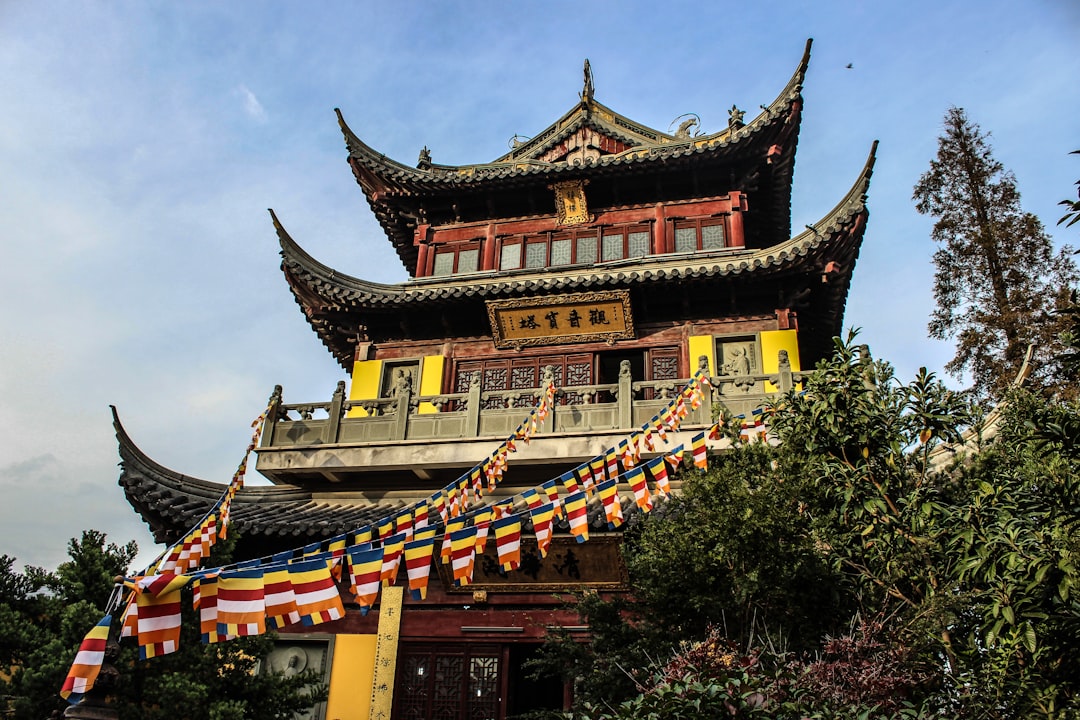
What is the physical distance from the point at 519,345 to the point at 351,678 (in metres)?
6.57

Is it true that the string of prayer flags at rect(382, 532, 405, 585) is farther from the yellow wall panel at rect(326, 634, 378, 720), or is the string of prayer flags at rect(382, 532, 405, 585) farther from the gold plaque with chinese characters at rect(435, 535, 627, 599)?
the yellow wall panel at rect(326, 634, 378, 720)

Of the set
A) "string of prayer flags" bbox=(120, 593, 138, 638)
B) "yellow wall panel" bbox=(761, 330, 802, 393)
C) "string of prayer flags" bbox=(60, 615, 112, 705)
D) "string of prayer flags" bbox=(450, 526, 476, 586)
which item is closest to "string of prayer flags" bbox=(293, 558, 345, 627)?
"string of prayer flags" bbox=(120, 593, 138, 638)

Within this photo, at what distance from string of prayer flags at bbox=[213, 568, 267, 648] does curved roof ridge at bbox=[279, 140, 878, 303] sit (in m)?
8.60

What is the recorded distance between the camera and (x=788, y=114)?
657 inches

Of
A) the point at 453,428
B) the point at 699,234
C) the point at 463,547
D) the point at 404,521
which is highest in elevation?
the point at 699,234

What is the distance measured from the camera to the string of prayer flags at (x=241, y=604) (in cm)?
736

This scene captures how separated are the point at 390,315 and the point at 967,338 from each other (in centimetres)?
1160

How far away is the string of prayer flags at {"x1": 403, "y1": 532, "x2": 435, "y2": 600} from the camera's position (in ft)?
28.1

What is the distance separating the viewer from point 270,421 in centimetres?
1425

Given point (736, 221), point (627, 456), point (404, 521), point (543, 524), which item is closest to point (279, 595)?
point (404, 521)

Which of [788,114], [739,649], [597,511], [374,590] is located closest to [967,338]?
[788,114]

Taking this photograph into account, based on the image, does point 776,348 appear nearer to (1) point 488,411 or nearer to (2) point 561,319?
(2) point 561,319

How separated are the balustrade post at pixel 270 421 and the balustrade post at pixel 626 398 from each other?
572 centimetres

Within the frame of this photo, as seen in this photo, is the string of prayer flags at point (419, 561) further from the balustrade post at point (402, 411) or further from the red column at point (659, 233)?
the red column at point (659, 233)
